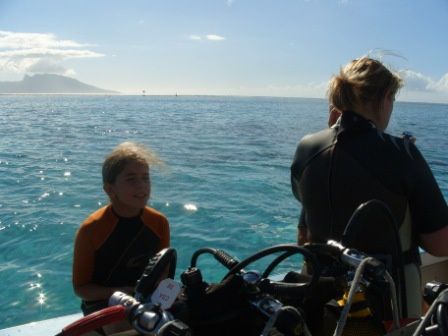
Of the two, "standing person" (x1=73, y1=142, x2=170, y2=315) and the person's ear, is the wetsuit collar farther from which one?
the person's ear

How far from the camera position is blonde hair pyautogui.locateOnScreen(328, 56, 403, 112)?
1739 mm

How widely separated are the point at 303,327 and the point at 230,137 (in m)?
17.1

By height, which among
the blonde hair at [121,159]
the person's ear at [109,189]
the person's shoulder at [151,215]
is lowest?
the person's shoulder at [151,215]

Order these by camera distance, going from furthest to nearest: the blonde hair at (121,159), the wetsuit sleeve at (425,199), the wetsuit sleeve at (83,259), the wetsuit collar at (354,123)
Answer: the blonde hair at (121,159)
the wetsuit sleeve at (83,259)
the wetsuit collar at (354,123)
the wetsuit sleeve at (425,199)

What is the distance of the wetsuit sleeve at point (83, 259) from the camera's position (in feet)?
6.65

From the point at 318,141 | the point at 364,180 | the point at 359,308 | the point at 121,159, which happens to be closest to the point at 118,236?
the point at 121,159


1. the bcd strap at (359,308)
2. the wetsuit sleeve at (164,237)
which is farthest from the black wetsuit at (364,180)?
the wetsuit sleeve at (164,237)

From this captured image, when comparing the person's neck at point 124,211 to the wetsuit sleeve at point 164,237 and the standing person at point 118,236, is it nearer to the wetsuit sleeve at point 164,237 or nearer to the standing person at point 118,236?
the standing person at point 118,236

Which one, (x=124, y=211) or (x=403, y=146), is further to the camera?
(x=124, y=211)

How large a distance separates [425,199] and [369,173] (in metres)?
0.21

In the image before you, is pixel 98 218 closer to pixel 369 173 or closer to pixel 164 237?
pixel 164 237

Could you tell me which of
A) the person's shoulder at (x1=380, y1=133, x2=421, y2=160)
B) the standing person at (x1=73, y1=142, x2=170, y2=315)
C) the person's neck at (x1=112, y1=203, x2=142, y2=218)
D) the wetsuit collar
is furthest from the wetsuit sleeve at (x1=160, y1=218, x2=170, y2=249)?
the person's shoulder at (x1=380, y1=133, x2=421, y2=160)

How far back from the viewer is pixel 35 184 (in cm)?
966

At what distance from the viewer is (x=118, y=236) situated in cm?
210
